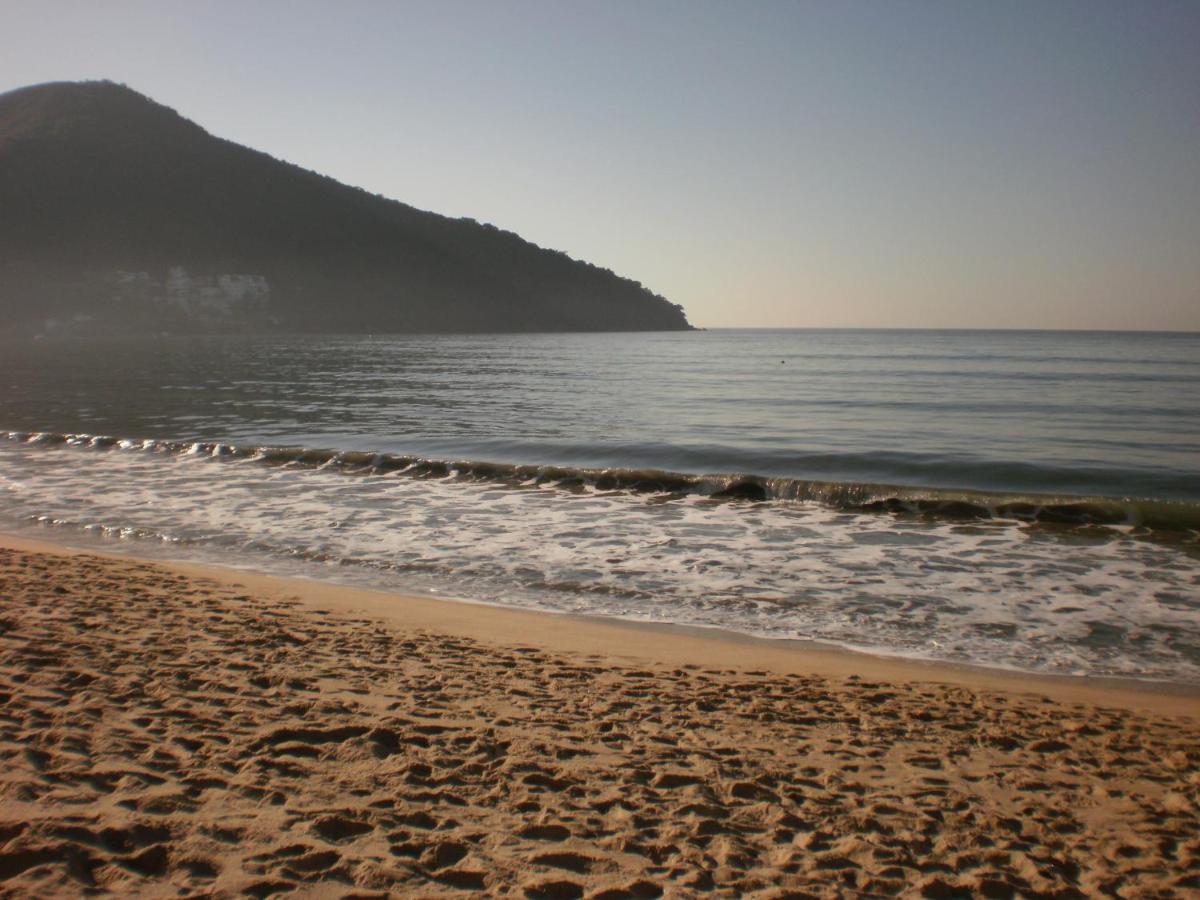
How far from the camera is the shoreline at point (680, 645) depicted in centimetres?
598

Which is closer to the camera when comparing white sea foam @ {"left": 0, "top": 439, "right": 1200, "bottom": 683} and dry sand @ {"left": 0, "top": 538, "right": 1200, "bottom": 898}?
dry sand @ {"left": 0, "top": 538, "right": 1200, "bottom": 898}

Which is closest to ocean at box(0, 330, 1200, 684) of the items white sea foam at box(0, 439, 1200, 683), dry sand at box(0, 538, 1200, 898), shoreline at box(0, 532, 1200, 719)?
white sea foam at box(0, 439, 1200, 683)

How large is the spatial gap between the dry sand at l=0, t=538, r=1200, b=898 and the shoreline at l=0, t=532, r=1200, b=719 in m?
0.07

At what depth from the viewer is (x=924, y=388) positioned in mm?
36500

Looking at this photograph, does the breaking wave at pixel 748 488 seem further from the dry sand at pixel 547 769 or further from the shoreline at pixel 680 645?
the dry sand at pixel 547 769

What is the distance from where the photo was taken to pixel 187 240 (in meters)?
100

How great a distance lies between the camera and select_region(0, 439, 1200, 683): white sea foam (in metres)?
7.35

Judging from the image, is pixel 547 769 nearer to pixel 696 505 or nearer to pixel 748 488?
pixel 696 505

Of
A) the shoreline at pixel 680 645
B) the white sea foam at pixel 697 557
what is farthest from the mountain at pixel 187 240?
the shoreline at pixel 680 645

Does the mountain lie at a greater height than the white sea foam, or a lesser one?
greater

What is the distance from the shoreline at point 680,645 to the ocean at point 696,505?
0.27 metres

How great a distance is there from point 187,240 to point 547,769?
112281mm

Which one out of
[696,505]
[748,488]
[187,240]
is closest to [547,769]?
[696,505]

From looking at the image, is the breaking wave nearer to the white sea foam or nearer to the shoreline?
the white sea foam
